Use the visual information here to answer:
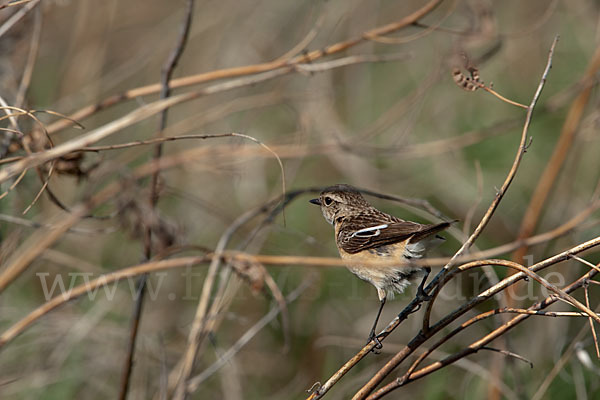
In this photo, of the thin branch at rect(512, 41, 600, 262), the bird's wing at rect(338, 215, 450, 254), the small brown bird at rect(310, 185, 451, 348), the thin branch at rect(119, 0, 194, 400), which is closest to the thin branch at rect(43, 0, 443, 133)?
the thin branch at rect(119, 0, 194, 400)

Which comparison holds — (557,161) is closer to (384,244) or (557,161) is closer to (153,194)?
(384,244)

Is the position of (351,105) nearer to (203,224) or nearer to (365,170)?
(365,170)

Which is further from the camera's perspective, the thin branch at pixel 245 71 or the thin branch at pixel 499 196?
the thin branch at pixel 245 71

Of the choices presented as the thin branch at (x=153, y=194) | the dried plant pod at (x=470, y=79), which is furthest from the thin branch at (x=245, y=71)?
the dried plant pod at (x=470, y=79)

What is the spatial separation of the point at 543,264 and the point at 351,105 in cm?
484

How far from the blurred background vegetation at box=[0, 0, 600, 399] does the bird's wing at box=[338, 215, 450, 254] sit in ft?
1.04

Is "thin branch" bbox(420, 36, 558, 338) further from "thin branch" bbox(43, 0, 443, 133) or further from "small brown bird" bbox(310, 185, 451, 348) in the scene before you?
"thin branch" bbox(43, 0, 443, 133)

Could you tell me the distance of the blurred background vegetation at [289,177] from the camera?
12.7 feet

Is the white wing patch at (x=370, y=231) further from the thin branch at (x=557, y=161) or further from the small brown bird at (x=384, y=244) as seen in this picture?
the thin branch at (x=557, y=161)

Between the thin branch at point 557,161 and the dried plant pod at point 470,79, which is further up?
the dried plant pod at point 470,79

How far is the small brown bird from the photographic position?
104 inches

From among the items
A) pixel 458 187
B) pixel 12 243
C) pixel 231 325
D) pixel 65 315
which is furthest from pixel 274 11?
pixel 12 243

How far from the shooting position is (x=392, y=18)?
7.65 meters

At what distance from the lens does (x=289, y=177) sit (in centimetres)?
566
